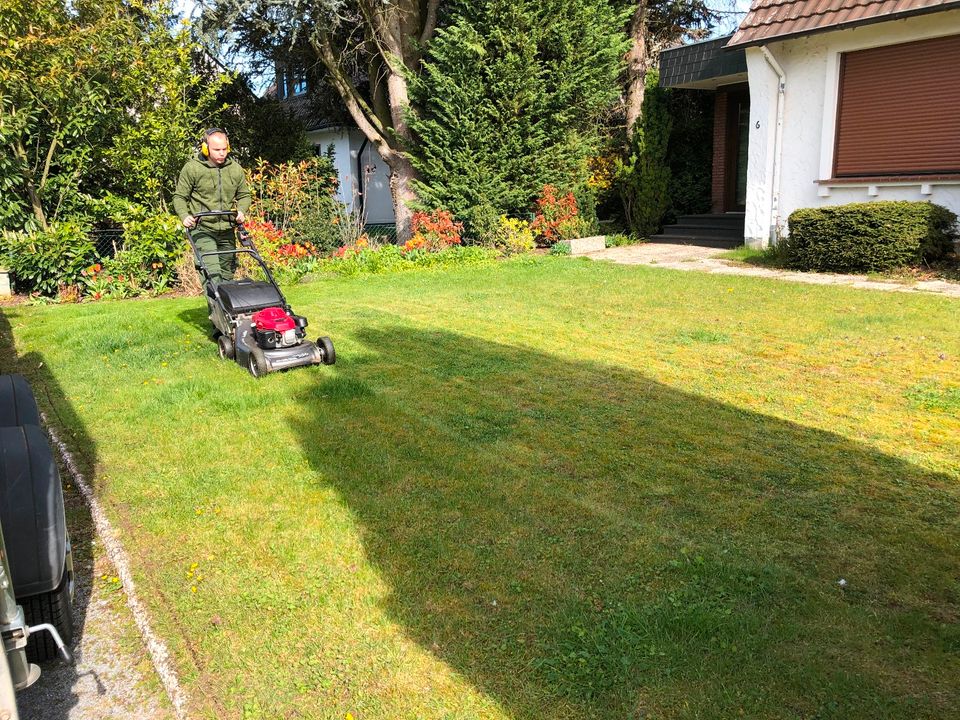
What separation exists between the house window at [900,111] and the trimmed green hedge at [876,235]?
3.40 ft

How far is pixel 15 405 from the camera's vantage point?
355 centimetres

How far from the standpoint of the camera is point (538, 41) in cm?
1460

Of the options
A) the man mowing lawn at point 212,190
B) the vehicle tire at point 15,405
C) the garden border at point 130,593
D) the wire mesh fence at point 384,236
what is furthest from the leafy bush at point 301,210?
the vehicle tire at point 15,405

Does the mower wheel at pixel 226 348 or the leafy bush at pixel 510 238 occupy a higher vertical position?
the leafy bush at pixel 510 238

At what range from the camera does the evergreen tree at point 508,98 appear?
565 inches

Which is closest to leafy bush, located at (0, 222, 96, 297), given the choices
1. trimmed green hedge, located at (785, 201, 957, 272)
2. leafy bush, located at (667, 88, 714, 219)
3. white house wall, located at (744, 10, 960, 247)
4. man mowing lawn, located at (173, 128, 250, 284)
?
man mowing lawn, located at (173, 128, 250, 284)

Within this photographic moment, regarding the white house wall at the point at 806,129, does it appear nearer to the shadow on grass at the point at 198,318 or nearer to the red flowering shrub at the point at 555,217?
the red flowering shrub at the point at 555,217

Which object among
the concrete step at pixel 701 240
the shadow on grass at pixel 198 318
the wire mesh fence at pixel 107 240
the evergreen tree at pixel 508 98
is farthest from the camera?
the concrete step at pixel 701 240

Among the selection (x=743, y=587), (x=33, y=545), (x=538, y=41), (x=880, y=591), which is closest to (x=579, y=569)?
(x=743, y=587)

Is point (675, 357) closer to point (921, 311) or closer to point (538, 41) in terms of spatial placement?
point (921, 311)

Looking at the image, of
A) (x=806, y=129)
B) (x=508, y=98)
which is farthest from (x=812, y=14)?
(x=508, y=98)

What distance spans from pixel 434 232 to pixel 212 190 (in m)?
6.93

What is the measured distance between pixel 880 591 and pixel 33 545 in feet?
10.4

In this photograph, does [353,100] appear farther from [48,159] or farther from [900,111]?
[900,111]
